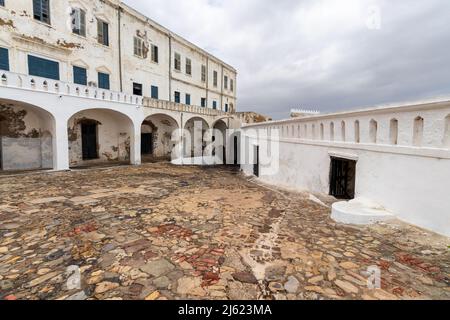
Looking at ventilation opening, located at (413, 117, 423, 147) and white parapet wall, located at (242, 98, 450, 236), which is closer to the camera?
white parapet wall, located at (242, 98, 450, 236)

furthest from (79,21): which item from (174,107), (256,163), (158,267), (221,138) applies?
(158,267)

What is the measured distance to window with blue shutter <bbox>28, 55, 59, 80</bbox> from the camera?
11709 millimetres

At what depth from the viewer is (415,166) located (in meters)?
3.72

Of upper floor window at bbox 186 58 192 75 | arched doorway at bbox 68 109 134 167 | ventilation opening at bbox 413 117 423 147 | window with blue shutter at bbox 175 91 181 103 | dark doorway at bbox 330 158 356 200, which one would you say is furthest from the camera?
upper floor window at bbox 186 58 192 75

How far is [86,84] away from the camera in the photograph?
14.1 metres

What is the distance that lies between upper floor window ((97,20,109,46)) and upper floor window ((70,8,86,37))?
92 cm

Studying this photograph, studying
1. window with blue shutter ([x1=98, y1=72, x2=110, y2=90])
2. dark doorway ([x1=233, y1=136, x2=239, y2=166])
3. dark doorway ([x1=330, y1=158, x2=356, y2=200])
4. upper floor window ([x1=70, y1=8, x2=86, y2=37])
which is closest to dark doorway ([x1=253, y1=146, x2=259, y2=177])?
dark doorway ([x1=330, y1=158, x2=356, y2=200])

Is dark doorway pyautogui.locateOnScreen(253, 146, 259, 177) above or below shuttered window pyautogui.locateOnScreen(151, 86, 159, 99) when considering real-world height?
below

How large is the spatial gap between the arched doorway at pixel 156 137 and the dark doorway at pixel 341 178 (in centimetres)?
1421

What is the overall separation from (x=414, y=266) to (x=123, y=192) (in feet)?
23.0

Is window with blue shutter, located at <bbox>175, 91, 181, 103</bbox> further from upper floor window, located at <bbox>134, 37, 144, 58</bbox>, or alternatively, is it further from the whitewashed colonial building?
upper floor window, located at <bbox>134, 37, 144, 58</bbox>

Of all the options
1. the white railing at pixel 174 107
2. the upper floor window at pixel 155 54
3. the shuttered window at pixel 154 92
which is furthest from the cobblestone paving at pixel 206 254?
the upper floor window at pixel 155 54

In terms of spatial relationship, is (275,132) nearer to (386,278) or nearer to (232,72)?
(386,278)

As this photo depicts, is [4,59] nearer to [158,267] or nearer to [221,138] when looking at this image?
[158,267]
